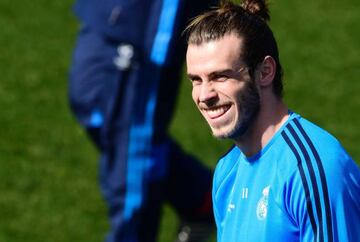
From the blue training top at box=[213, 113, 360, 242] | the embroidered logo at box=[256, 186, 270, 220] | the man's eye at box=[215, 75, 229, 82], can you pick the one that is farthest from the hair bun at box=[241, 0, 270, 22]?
the embroidered logo at box=[256, 186, 270, 220]

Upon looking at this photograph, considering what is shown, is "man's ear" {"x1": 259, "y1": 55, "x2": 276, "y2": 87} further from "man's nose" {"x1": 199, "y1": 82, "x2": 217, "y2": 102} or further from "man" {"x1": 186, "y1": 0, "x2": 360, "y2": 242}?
"man's nose" {"x1": 199, "y1": 82, "x2": 217, "y2": 102}

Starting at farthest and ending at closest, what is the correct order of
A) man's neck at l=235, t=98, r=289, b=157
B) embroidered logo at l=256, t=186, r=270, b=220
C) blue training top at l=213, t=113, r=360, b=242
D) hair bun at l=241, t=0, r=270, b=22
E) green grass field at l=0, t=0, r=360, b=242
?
green grass field at l=0, t=0, r=360, b=242 < hair bun at l=241, t=0, r=270, b=22 < man's neck at l=235, t=98, r=289, b=157 < embroidered logo at l=256, t=186, r=270, b=220 < blue training top at l=213, t=113, r=360, b=242

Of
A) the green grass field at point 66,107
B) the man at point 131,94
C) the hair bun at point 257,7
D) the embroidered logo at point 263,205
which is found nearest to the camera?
the embroidered logo at point 263,205

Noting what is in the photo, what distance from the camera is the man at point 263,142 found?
4730 millimetres

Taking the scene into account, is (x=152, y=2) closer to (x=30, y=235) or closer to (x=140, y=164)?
(x=140, y=164)

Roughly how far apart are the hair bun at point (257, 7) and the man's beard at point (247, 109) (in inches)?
12.5

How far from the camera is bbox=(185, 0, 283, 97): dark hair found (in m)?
4.99

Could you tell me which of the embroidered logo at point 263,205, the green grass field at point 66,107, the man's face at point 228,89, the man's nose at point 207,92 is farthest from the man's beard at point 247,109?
the green grass field at point 66,107

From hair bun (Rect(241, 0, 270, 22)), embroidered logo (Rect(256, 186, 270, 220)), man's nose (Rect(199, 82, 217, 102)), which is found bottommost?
embroidered logo (Rect(256, 186, 270, 220))

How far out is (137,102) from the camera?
770 centimetres

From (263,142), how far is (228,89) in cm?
26

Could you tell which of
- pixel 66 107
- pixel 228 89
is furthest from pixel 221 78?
pixel 66 107

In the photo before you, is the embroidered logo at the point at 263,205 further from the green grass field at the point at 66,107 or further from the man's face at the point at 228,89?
the green grass field at the point at 66,107

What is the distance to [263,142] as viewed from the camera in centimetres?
506
